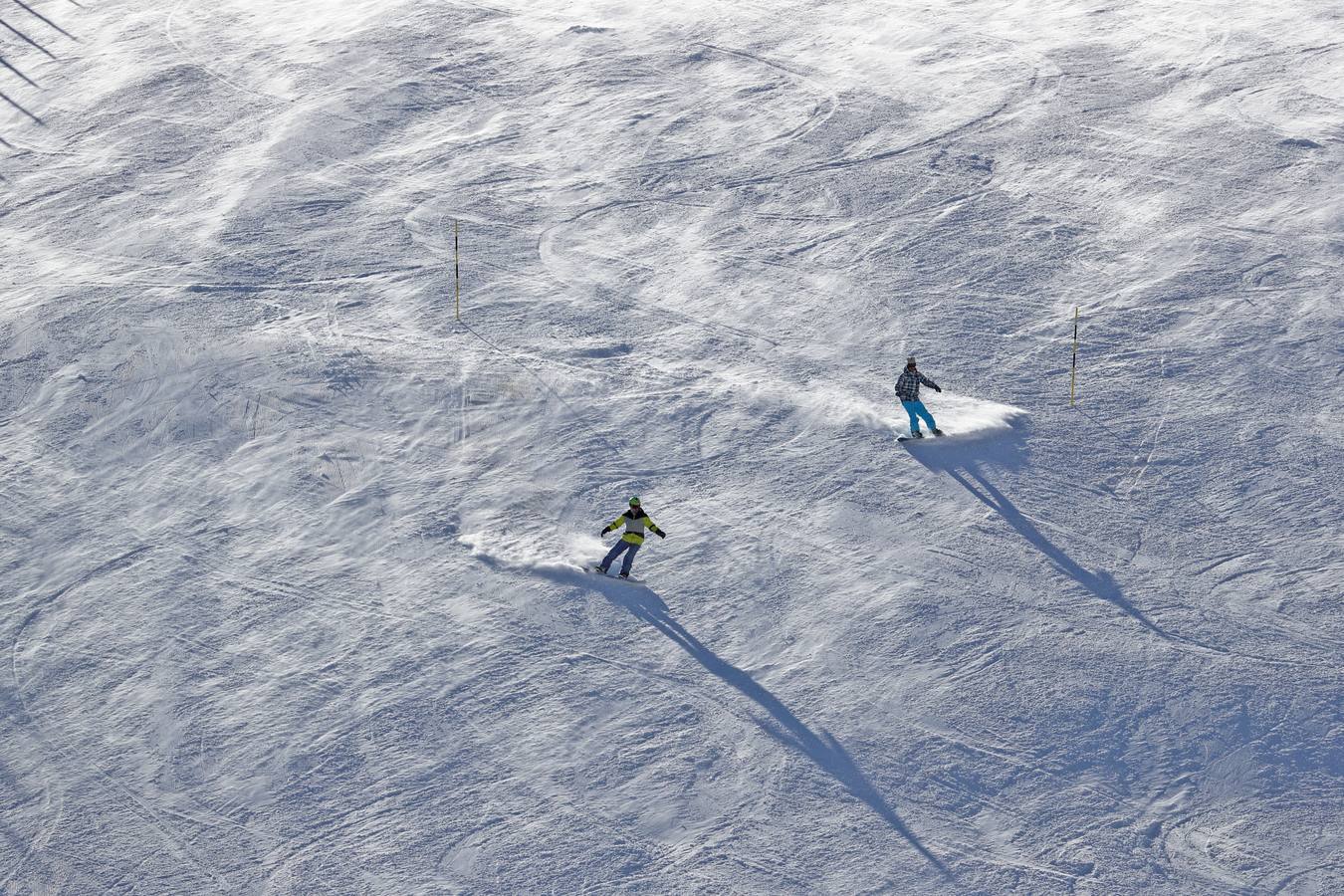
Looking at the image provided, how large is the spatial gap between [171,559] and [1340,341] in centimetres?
1445

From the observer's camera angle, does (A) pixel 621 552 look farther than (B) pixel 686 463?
No

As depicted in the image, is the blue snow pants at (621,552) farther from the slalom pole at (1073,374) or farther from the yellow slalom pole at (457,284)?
the slalom pole at (1073,374)

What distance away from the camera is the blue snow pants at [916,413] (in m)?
15.5

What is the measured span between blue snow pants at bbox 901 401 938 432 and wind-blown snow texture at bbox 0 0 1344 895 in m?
0.36

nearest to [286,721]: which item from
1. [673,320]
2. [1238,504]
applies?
[673,320]

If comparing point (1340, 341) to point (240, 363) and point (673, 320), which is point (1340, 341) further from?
point (240, 363)

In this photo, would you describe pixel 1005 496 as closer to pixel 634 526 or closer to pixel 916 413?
pixel 916 413

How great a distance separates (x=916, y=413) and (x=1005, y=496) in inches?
55.0

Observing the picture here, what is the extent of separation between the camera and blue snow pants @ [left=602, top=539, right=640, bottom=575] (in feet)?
46.0

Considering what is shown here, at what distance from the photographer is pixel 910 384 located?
603 inches

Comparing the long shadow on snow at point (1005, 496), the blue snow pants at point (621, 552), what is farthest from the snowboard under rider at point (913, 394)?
the blue snow pants at point (621, 552)

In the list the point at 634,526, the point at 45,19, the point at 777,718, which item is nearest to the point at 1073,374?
the point at 634,526

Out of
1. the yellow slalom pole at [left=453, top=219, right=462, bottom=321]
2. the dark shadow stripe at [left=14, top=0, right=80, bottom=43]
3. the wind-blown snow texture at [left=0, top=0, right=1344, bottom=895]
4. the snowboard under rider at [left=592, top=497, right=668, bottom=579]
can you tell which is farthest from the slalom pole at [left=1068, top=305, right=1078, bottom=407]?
the dark shadow stripe at [left=14, top=0, right=80, bottom=43]

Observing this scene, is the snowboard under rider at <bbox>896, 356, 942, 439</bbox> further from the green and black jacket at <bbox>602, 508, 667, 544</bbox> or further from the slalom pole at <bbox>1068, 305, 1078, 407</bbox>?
the green and black jacket at <bbox>602, 508, 667, 544</bbox>
